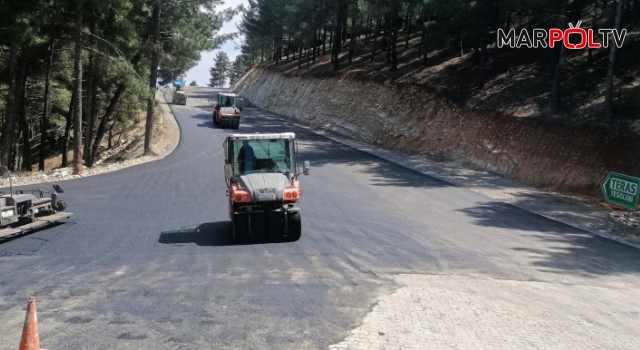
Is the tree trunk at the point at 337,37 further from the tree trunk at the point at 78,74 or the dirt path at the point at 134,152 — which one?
the tree trunk at the point at 78,74

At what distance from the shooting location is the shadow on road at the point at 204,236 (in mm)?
13492

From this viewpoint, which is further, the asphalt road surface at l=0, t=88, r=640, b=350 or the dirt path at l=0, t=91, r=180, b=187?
the dirt path at l=0, t=91, r=180, b=187

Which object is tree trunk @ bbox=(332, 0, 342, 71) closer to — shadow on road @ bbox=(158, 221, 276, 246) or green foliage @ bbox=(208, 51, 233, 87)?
shadow on road @ bbox=(158, 221, 276, 246)

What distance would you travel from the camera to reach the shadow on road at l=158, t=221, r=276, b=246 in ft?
44.3

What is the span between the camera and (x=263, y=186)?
12859mm

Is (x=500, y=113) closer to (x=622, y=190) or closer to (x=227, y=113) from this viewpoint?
(x=622, y=190)

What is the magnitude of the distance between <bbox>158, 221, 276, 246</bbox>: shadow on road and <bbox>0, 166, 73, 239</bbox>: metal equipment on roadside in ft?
9.29

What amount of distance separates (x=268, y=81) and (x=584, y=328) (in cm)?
6383

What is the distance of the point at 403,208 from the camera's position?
18.3 m

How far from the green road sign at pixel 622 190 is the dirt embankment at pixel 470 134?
5.44m

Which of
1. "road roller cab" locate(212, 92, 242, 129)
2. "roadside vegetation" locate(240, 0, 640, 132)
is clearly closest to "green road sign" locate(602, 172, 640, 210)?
"roadside vegetation" locate(240, 0, 640, 132)

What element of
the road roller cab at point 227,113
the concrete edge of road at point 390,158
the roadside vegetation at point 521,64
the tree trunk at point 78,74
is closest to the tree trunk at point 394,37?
the roadside vegetation at point 521,64

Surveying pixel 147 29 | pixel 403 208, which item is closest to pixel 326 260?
pixel 403 208

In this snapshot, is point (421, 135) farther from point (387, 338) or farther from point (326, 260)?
point (387, 338)
